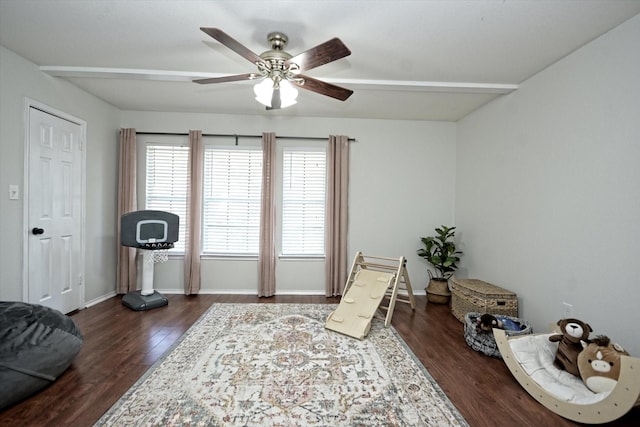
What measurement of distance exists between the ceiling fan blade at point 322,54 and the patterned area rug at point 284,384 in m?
2.13

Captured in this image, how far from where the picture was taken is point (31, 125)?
269 cm

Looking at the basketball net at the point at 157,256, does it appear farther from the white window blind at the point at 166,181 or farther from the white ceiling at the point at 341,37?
the white ceiling at the point at 341,37

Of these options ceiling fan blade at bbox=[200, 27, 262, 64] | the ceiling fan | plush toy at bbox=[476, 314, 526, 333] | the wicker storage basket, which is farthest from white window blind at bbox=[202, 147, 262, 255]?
plush toy at bbox=[476, 314, 526, 333]

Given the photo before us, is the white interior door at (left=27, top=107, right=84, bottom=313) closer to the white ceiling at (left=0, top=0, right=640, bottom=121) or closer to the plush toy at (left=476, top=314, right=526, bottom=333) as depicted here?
the white ceiling at (left=0, top=0, right=640, bottom=121)

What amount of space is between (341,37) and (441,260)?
2882 mm

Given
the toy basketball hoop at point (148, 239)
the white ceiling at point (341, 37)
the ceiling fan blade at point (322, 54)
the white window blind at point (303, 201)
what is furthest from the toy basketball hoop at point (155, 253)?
the ceiling fan blade at point (322, 54)

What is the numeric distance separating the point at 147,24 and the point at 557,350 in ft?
12.4

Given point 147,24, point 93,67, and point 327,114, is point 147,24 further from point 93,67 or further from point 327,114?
point 327,114

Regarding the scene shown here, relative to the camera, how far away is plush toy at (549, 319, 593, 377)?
73.9 inches

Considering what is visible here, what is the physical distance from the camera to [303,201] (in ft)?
13.4

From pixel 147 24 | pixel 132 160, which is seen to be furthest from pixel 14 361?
pixel 132 160

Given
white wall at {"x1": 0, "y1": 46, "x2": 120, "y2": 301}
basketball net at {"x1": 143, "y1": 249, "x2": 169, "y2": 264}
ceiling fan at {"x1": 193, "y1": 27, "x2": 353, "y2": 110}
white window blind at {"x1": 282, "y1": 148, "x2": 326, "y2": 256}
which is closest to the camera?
ceiling fan at {"x1": 193, "y1": 27, "x2": 353, "y2": 110}

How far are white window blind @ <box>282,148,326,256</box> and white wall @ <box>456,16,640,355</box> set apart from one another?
2096 mm

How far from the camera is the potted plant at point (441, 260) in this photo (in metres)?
3.73
